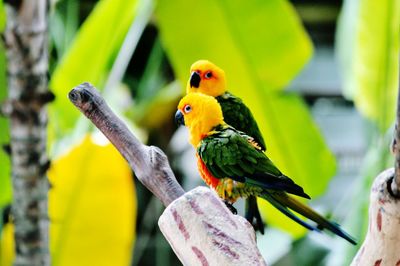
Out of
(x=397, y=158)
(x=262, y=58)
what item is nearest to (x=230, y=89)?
(x=262, y=58)

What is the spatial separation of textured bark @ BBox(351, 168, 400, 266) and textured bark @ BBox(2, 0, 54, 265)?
0.31 metres

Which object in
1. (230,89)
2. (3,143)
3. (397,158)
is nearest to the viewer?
(397,158)

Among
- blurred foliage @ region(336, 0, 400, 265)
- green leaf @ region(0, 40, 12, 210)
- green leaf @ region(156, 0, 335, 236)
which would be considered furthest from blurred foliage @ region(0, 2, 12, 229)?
blurred foliage @ region(336, 0, 400, 265)

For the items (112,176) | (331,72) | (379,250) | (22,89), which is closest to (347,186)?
(331,72)

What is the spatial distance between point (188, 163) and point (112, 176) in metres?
0.27

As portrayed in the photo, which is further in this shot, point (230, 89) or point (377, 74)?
point (377, 74)

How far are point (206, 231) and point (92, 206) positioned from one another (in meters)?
0.37

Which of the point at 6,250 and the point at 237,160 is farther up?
the point at 237,160

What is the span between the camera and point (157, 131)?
3.50 feet

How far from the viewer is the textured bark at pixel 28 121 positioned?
1.74 feet

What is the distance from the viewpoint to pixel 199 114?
0.87 feet

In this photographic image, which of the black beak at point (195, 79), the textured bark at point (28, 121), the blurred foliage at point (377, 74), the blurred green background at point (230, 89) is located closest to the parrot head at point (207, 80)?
the black beak at point (195, 79)

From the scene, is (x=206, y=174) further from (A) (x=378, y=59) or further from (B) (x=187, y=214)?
(A) (x=378, y=59)

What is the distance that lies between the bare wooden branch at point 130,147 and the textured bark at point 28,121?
0.26 metres
